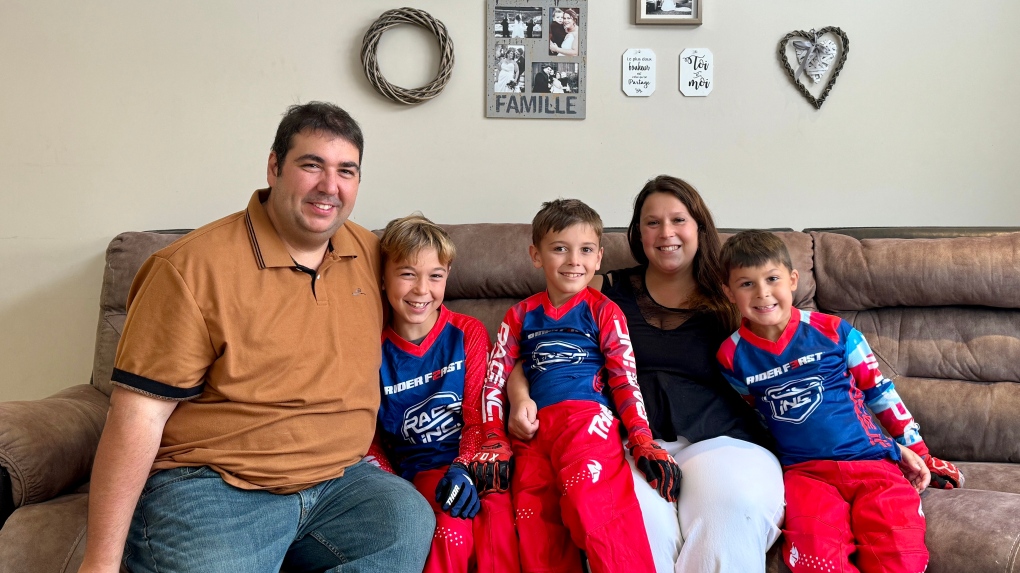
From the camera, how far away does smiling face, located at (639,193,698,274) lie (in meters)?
1.85

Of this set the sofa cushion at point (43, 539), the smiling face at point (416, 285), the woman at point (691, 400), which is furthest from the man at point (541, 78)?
the sofa cushion at point (43, 539)

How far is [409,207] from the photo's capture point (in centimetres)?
251

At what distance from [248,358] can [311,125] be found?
512mm

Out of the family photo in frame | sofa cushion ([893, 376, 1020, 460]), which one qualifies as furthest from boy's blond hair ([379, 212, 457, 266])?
sofa cushion ([893, 376, 1020, 460])

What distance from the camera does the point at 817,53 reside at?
2.43 meters

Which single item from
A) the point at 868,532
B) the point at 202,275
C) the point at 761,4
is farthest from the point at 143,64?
the point at 868,532

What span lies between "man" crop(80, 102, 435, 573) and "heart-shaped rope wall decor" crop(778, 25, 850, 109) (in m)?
1.67

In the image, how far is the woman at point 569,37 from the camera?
2422 mm

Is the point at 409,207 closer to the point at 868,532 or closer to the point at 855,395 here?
the point at 855,395

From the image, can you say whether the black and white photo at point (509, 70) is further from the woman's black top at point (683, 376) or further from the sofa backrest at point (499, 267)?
the woman's black top at point (683, 376)

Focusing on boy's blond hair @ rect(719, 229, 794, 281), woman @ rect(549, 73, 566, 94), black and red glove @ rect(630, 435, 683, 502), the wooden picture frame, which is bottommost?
black and red glove @ rect(630, 435, 683, 502)

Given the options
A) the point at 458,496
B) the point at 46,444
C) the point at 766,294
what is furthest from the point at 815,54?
the point at 46,444

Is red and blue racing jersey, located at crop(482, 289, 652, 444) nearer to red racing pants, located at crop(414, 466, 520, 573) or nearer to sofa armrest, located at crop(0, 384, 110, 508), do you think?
red racing pants, located at crop(414, 466, 520, 573)

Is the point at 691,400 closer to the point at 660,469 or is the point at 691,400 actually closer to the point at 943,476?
the point at 660,469
